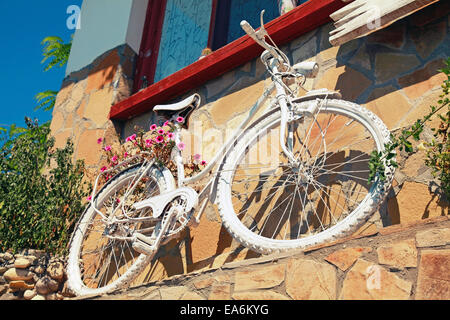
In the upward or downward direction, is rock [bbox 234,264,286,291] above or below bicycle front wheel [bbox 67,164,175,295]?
below

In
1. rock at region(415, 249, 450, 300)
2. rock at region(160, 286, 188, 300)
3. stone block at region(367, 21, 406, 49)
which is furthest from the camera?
stone block at region(367, 21, 406, 49)

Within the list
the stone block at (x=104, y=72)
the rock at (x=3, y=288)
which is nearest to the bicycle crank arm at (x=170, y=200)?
the rock at (x=3, y=288)

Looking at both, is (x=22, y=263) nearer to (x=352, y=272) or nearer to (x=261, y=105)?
(x=261, y=105)

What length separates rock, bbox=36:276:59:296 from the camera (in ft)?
11.6

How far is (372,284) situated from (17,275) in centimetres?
278

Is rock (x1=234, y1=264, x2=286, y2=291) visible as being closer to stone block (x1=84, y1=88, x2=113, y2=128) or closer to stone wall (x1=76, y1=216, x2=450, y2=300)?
stone wall (x1=76, y1=216, x2=450, y2=300)

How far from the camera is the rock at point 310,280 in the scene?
1.93m

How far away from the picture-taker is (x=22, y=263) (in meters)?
3.53

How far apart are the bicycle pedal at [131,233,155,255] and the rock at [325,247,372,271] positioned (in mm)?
1261

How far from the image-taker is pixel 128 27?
5449 millimetres

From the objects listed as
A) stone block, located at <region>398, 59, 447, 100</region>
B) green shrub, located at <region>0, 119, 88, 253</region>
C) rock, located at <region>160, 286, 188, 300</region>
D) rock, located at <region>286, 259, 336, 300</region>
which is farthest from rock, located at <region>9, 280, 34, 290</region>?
stone block, located at <region>398, 59, 447, 100</region>

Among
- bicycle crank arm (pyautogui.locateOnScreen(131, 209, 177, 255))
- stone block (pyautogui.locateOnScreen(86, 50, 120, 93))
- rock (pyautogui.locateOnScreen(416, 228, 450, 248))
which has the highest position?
stone block (pyautogui.locateOnScreen(86, 50, 120, 93))

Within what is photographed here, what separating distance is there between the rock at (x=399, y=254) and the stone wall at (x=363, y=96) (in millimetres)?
315

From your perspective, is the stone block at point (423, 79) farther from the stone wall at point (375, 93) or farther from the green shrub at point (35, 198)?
the green shrub at point (35, 198)
